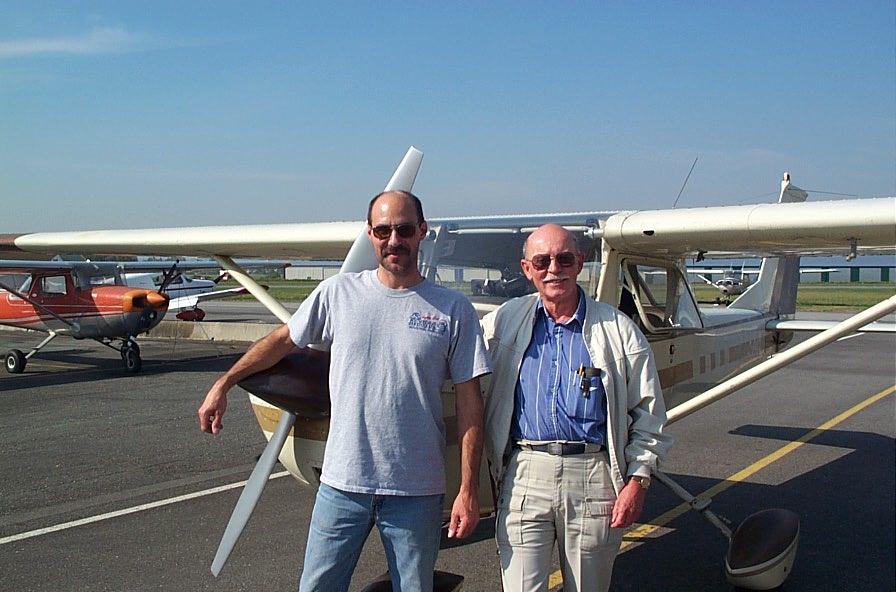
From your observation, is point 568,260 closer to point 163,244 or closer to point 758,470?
point 758,470

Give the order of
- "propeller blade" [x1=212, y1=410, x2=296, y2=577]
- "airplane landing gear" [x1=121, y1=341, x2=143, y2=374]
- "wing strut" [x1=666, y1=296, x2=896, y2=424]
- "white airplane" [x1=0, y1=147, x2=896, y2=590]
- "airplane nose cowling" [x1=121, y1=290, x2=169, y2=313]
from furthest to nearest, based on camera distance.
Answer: "airplane nose cowling" [x1=121, y1=290, x2=169, y2=313], "airplane landing gear" [x1=121, y1=341, x2=143, y2=374], "wing strut" [x1=666, y1=296, x2=896, y2=424], "white airplane" [x1=0, y1=147, x2=896, y2=590], "propeller blade" [x1=212, y1=410, x2=296, y2=577]

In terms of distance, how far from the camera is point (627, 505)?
243 cm

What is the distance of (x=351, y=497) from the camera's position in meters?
2.35

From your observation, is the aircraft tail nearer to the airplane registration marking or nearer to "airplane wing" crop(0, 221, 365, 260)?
"airplane wing" crop(0, 221, 365, 260)

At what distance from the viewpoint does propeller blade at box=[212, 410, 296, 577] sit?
109 inches

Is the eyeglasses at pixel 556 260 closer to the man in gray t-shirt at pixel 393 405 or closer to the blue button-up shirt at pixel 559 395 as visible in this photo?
the blue button-up shirt at pixel 559 395

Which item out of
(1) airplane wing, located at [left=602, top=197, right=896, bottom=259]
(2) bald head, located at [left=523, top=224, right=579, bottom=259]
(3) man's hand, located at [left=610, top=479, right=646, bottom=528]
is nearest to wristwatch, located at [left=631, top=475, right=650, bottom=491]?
(3) man's hand, located at [left=610, top=479, right=646, bottom=528]

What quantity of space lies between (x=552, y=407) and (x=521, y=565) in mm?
508

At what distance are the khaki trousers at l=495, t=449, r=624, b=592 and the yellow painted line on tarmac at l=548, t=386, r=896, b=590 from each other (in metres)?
0.64

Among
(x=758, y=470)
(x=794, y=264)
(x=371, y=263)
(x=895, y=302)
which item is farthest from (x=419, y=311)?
(x=794, y=264)

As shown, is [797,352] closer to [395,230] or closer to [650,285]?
[650,285]

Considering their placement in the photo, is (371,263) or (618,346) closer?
(618,346)

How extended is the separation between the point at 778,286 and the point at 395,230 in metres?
6.39

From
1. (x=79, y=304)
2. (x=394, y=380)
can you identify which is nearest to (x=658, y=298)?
(x=394, y=380)
